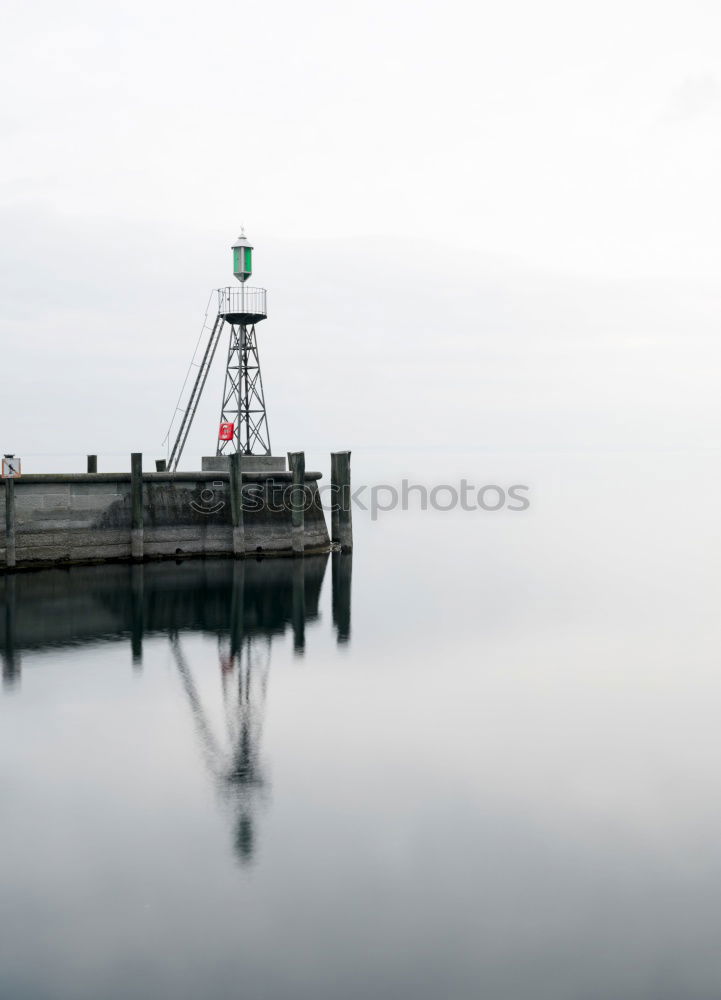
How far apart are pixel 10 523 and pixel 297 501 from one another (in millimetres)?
9153

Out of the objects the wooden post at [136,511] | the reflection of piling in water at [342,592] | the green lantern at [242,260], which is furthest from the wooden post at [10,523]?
the green lantern at [242,260]

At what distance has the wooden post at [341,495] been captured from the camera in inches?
1221

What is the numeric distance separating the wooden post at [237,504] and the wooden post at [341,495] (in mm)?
3147

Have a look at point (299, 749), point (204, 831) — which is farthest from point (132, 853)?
point (299, 749)

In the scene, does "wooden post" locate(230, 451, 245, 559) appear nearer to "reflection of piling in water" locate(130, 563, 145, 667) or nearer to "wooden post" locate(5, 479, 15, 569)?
"reflection of piling in water" locate(130, 563, 145, 667)

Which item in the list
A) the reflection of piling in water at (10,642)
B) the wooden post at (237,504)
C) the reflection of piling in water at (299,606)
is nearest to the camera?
the reflection of piling in water at (10,642)

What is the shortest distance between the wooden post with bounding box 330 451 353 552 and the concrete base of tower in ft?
6.63

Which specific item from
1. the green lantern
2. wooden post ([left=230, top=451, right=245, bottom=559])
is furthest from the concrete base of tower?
the green lantern

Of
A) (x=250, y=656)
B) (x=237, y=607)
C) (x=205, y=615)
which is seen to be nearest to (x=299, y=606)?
(x=237, y=607)

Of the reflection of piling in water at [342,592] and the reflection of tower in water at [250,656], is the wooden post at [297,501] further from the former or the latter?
the reflection of piling in water at [342,592]

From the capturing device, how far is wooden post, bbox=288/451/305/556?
99.2 feet

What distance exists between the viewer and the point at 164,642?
22.2m

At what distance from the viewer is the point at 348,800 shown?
1268cm

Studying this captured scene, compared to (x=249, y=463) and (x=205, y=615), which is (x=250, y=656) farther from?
(x=249, y=463)
